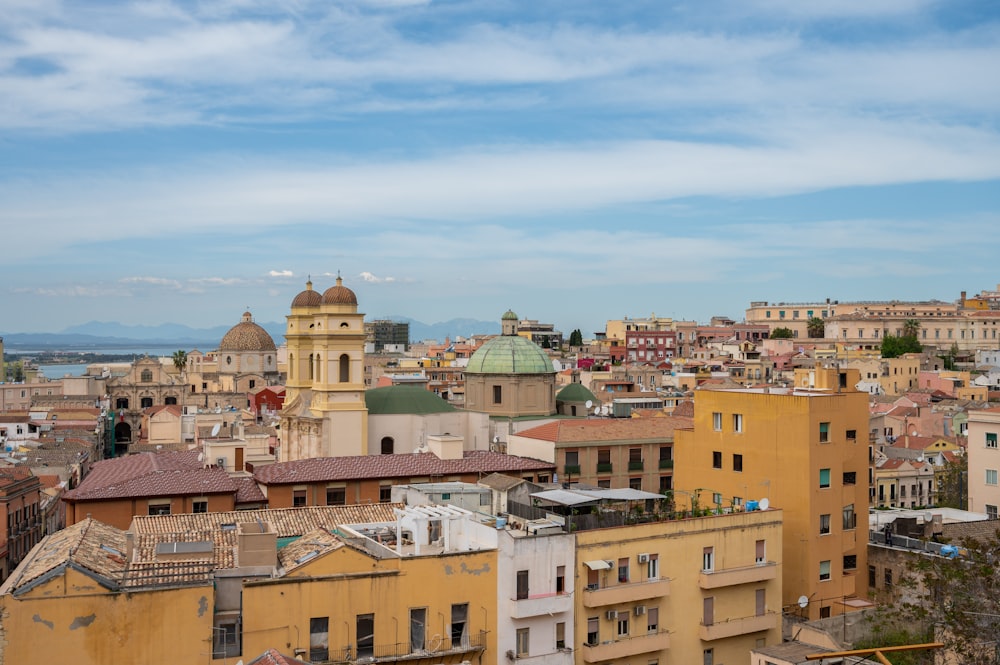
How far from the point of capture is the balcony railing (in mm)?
23781

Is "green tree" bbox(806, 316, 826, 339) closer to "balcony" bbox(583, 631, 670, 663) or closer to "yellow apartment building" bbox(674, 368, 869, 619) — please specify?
"yellow apartment building" bbox(674, 368, 869, 619)

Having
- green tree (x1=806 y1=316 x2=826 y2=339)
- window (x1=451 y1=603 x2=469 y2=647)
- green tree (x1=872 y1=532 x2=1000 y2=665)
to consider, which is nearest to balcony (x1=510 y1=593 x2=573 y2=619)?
window (x1=451 y1=603 x2=469 y2=647)

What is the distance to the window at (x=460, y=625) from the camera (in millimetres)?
25078

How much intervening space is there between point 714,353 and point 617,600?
4106 inches

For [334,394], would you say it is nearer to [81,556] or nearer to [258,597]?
[81,556]

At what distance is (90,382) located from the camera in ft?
355

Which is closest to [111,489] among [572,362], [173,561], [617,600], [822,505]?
[173,561]

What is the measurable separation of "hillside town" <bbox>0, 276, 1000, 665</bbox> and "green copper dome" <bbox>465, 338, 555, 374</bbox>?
0.40 ft

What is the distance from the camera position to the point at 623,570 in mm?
27281

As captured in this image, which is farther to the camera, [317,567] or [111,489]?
[111,489]

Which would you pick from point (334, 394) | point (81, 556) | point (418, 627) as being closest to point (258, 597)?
point (418, 627)

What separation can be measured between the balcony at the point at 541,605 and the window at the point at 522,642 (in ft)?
1.45

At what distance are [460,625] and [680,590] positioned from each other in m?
6.01

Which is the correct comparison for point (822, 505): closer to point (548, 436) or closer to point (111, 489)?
point (548, 436)
